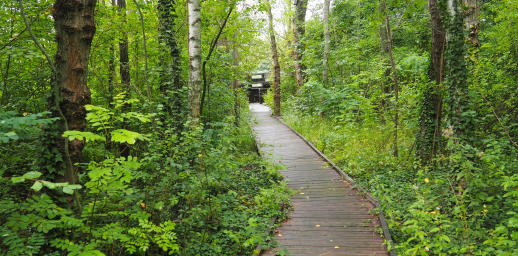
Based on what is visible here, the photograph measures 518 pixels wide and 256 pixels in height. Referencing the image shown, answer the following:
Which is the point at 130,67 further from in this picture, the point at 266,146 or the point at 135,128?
the point at 266,146

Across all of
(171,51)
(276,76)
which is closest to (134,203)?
(171,51)

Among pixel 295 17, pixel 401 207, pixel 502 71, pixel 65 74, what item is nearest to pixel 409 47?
pixel 295 17

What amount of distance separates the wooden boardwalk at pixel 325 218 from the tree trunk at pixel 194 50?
2893 millimetres

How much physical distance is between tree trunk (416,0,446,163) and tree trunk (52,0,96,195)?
621 centimetres

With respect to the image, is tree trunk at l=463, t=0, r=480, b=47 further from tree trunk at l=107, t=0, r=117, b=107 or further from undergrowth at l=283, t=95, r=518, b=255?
tree trunk at l=107, t=0, r=117, b=107

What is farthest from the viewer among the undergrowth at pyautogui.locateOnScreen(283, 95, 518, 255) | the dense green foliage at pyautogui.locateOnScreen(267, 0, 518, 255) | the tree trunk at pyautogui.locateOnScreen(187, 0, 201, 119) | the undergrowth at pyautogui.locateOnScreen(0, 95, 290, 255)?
the tree trunk at pyautogui.locateOnScreen(187, 0, 201, 119)

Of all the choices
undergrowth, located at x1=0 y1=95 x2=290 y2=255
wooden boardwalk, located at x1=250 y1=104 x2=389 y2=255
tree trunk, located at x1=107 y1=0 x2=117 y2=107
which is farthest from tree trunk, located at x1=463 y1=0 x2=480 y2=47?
tree trunk, located at x1=107 y1=0 x2=117 y2=107

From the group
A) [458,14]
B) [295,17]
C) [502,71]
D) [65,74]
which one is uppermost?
[295,17]

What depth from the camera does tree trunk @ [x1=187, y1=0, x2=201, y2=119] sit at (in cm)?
538

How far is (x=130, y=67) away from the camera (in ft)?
22.7

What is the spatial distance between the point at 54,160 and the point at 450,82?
20.1ft

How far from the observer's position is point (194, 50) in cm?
548

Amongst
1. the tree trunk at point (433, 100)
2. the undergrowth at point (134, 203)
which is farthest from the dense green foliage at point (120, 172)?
the tree trunk at point (433, 100)

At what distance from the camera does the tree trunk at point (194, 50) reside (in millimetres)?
5383
